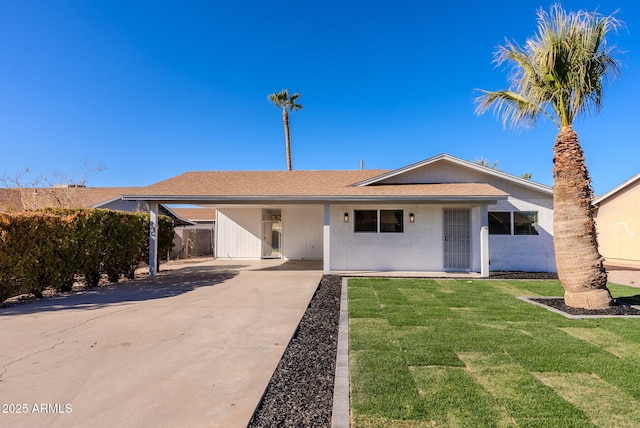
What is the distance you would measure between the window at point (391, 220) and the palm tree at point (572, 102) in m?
5.73

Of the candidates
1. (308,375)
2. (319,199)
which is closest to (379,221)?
(319,199)

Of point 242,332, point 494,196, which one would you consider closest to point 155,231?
point 242,332

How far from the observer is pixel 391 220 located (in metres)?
12.1

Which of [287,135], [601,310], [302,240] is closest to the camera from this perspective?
[601,310]

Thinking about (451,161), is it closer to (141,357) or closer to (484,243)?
(484,243)

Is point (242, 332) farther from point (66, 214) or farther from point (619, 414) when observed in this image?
point (66, 214)

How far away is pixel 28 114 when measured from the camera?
44.9 feet

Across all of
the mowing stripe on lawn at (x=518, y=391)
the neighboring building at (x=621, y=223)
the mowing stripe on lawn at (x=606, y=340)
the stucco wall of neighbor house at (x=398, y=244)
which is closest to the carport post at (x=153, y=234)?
the stucco wall of neighbor house at (x=398, y=244)

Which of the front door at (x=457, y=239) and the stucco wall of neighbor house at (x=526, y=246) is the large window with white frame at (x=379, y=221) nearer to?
the front door at (x=457, y=239)

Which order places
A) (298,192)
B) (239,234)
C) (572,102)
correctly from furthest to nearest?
1. (239,234)
2. (298,192)
3. (572,102)

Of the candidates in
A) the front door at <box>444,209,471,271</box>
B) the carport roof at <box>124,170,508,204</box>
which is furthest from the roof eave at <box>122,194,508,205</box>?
the front door at <box>444,209,471,271</box>

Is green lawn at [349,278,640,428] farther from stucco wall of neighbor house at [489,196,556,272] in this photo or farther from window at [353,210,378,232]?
stucco wall of neighbor house at [489,196,556,272]

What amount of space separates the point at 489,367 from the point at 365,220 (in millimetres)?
8677

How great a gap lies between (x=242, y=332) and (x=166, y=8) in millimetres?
12484
